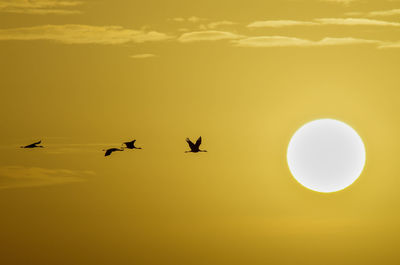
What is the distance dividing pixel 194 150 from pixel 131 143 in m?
8.99

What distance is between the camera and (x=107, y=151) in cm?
15000

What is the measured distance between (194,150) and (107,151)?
1204cm

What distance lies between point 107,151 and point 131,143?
11.1ft

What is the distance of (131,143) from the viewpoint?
492ft

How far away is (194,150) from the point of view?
483 ft
